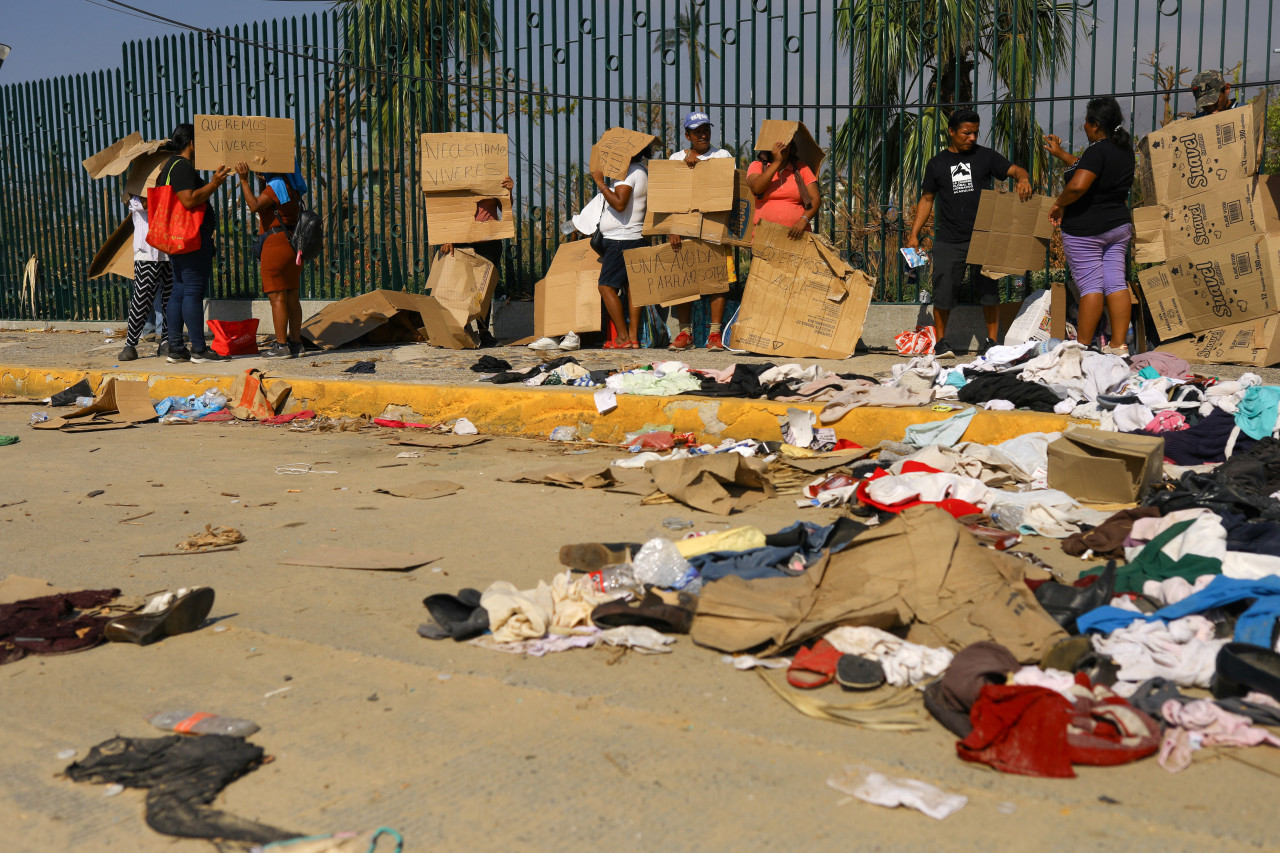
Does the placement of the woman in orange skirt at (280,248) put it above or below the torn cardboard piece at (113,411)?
above

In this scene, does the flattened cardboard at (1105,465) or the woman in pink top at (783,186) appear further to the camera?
the woman in pink top at (783,186)

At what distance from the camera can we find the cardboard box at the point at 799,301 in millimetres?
7816

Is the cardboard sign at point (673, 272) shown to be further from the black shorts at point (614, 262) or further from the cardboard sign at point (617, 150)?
the cardboard sign at point (617, 150)

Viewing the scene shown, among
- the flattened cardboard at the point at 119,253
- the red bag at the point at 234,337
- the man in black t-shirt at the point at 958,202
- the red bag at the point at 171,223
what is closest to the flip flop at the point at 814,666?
the man in black t-shirt at the point at 958,202

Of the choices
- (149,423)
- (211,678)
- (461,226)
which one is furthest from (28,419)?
(211,678)

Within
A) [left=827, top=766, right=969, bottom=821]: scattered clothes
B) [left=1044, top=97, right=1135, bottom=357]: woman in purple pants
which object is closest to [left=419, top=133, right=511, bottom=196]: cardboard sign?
[left=1044, top=97, right=1135, bottom=357]: woman in purple pants

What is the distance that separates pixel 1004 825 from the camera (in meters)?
1.92

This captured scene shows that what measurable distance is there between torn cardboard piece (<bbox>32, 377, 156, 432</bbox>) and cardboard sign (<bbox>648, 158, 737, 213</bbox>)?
4.06m

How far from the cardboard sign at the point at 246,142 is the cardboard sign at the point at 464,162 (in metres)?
1.15

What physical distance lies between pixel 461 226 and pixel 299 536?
19.0ft

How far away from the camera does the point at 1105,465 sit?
14.3 ft

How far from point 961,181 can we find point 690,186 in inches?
79.7

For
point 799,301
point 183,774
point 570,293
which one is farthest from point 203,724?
point 570,293

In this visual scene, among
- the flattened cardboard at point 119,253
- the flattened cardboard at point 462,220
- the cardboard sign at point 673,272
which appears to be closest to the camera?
the cardboard sign at point 673,272
